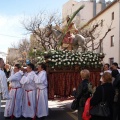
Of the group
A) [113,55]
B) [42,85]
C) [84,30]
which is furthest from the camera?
[84,30]

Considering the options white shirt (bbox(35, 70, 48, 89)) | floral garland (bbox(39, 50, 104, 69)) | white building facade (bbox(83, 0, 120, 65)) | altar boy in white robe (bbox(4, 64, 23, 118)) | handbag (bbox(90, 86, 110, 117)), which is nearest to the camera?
handbag (bbox(90, 86, 110, 117))

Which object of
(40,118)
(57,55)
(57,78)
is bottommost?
(40,118)

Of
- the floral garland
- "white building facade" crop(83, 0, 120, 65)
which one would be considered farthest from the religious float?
"white building facade" crop(83, 0, 120, 65)

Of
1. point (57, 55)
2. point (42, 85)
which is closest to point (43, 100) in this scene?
point (42, 85)

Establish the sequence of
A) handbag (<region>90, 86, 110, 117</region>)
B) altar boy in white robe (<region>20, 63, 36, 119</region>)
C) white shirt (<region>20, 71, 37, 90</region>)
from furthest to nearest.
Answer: altar boy in white robe (<region>20, 63, 36, 119</region>), white shirt (<region>20, 71, 37, 90</region>), handbag (<region>90, 86, 110, 117</region>)

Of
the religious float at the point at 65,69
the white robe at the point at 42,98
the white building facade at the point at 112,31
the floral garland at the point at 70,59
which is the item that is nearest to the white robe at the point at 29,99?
the white robe at the point at 42,98

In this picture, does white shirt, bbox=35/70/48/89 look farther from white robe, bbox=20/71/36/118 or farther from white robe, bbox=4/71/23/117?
white robe, bbox=4/71/23/117

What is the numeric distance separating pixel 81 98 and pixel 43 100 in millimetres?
3075

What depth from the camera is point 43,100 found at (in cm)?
972

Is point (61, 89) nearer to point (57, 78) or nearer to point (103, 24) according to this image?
point (57, 78)

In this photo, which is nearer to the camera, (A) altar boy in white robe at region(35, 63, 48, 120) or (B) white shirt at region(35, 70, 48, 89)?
(B) white shirt at region(35, 70, 48, 89)

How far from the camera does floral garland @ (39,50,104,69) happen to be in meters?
10.2

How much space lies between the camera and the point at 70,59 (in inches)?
409

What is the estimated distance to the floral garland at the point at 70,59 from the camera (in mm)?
10195
